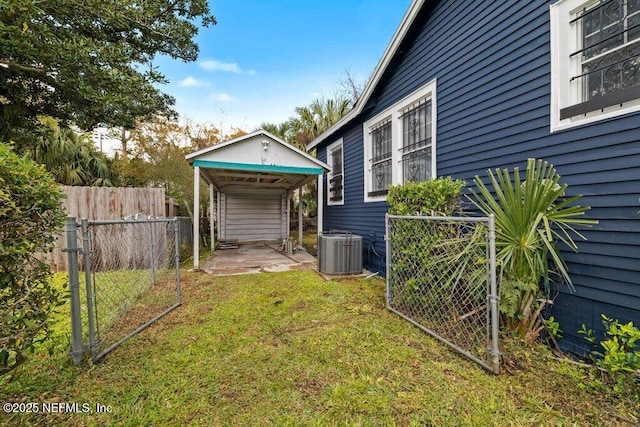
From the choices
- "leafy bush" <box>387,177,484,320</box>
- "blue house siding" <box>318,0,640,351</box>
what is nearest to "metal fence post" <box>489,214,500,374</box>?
"leafy bush" <box>387,177,484,320</box>

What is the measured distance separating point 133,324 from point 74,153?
864cm

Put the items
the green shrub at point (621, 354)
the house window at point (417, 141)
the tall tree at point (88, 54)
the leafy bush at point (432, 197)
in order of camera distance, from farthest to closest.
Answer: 1. the house window at point (417, 141)
2. the tall tree at point (88, 54)
3. the leafy bush at point (432, 197)
4. the green shrub at point (621, 354)

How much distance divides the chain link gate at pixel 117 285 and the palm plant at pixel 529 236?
11.8 feet

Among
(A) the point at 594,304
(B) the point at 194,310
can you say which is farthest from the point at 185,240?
(A) the point at 594,304

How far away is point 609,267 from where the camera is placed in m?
2.35

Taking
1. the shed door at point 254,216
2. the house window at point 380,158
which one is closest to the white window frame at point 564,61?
the house window at point 380,158

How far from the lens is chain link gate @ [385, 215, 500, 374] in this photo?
234 cm

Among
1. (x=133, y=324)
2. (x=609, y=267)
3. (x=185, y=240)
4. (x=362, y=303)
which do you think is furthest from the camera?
(x=185, y=240)

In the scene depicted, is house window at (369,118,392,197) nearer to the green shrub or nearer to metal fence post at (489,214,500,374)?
metal fence post at (489,214,500,374)

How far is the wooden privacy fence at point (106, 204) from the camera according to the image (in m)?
5.50

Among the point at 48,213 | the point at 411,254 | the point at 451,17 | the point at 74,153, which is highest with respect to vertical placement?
the point at 451,17

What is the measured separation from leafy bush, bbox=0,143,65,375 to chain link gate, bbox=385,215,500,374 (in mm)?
3151

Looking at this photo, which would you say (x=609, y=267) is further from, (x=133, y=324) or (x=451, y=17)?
(x=133, y=324)

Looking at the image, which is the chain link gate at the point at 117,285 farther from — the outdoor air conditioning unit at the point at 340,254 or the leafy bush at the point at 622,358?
the leafy bush at the point at 622,358
